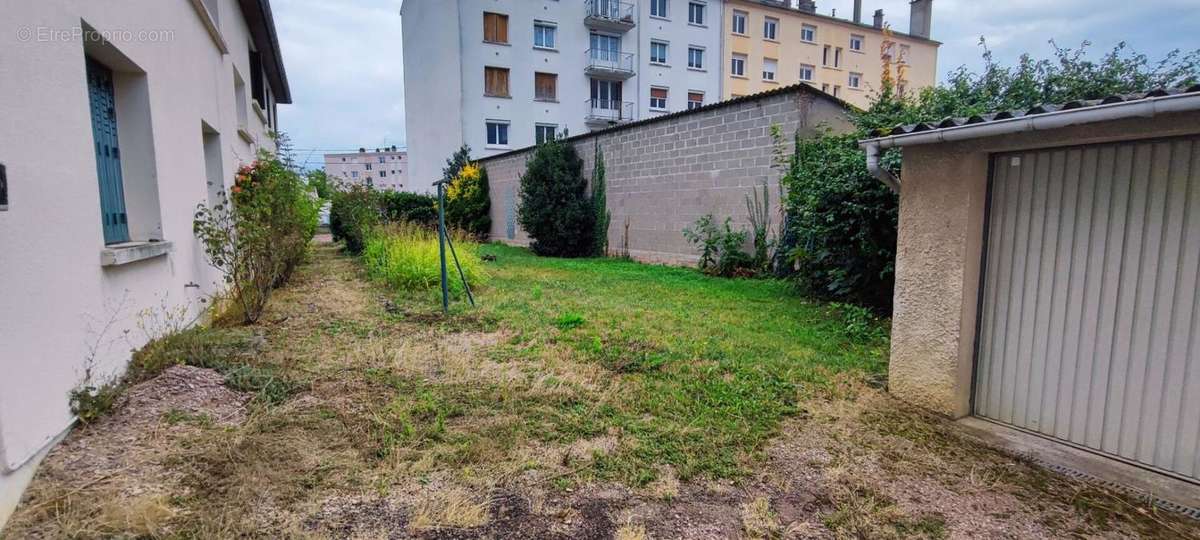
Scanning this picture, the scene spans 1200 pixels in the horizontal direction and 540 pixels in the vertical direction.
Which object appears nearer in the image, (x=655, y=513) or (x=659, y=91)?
(x=655, y=513)

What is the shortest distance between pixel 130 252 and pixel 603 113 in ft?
90.3

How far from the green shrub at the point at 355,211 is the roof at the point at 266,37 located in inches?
135

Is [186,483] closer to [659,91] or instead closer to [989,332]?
[989,332]

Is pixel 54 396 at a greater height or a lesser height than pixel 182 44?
lesser

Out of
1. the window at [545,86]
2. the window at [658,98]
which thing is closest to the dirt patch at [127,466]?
the window at [545,86]

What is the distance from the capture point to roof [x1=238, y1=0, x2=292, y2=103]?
399 inches

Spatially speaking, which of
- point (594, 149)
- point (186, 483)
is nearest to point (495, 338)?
point (186, 483)

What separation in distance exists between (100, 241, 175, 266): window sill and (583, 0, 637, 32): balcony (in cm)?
2794

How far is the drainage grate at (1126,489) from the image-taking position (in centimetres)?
256

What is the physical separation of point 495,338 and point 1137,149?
4.84m

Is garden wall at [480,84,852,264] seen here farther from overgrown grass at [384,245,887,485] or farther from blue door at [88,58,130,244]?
blue door at [88,58,130,244]

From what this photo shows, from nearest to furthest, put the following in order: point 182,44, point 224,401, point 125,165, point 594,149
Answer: point 224,401
point 125,165
point 182,44
point 594,149

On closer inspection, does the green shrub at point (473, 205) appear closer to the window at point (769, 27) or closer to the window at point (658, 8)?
the window at point (658, 8)

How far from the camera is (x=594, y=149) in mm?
14289
